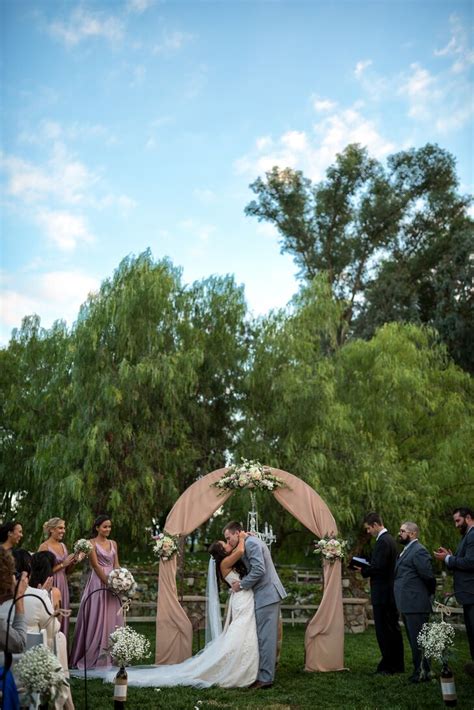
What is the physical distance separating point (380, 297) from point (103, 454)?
14.3 meters

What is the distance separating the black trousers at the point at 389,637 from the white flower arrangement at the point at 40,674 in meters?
4.32

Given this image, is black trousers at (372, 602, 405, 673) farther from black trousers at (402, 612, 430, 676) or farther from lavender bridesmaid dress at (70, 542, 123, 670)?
lavender bridesmaid dress at (70, 542, 123, 670)

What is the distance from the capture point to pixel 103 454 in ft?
38.4

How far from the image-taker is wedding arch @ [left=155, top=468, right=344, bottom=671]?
7887mm

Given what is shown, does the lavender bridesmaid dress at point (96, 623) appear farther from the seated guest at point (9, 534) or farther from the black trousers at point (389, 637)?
the black trousers at point (389, 637)

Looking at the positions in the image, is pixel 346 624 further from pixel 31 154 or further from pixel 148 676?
pixel 31 154

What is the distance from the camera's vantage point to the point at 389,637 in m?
7.38

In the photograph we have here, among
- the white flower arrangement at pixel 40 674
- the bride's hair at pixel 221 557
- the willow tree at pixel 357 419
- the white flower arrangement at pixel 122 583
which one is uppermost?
the willow tree at pixel 357 419

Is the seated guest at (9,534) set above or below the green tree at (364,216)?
below

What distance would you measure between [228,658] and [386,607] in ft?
5.89

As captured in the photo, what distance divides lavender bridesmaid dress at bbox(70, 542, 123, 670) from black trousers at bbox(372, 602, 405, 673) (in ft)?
9.66

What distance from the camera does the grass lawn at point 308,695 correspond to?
5.83m

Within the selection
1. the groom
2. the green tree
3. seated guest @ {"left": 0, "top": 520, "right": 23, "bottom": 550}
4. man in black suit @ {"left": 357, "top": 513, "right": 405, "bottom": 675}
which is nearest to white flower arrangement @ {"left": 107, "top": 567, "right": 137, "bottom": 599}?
the groom

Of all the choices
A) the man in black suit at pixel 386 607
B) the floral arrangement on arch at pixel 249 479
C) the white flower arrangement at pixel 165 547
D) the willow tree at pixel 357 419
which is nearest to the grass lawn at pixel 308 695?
the man in black suit at pixel 386 607
